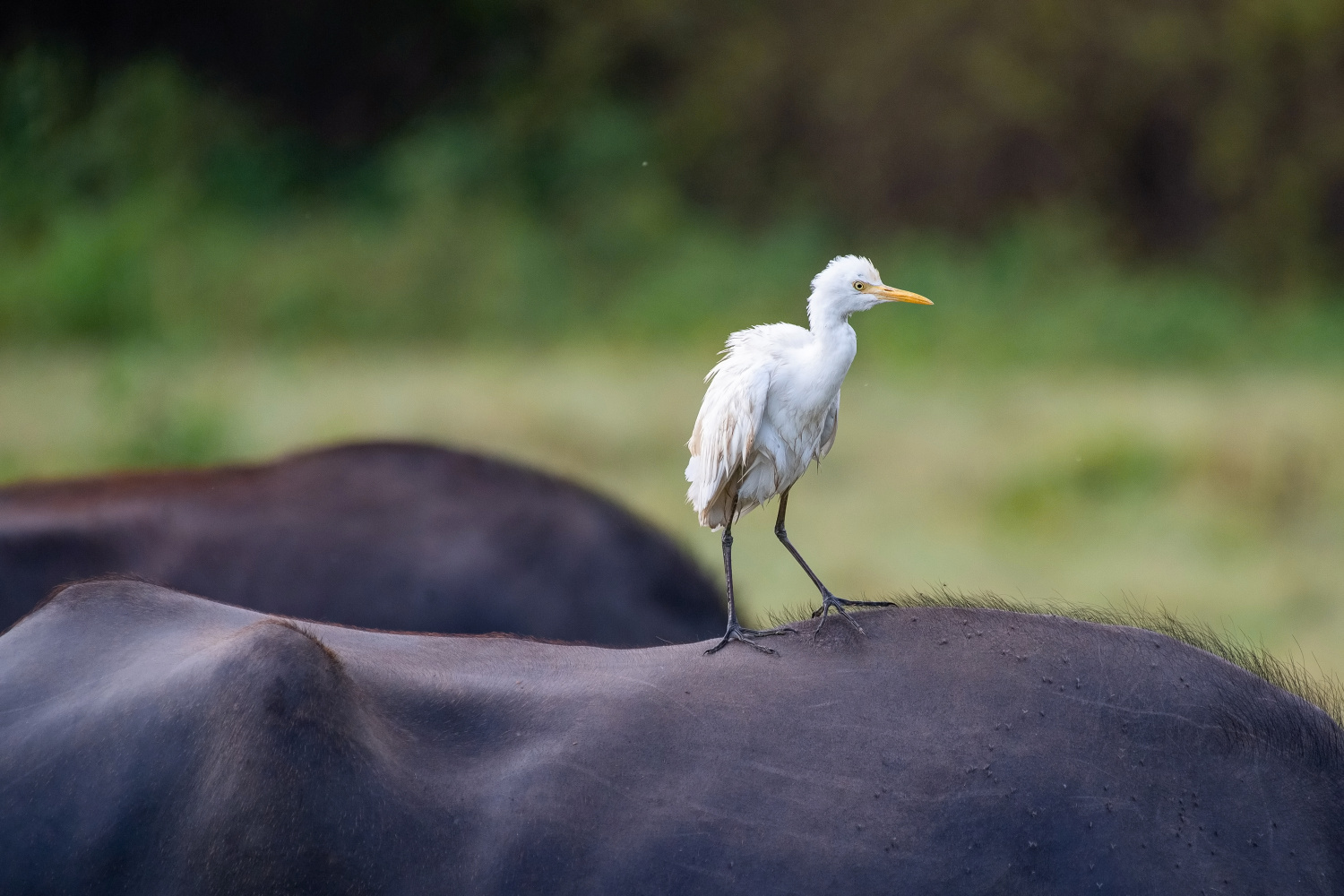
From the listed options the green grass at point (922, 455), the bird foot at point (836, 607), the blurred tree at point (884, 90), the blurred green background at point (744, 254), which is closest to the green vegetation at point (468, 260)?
the blurred green background at point (744, 254)

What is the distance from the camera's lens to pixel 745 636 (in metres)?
1.94

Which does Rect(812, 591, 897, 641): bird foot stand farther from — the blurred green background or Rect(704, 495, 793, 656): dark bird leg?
the blurred green background

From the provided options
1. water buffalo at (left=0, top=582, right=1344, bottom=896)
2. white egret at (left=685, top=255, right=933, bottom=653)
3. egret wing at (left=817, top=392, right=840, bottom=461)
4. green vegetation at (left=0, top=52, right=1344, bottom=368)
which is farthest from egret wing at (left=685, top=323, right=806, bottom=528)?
green vegetation at (left=0, top=52, right=1344, bottom=368)

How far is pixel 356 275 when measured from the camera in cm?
1004

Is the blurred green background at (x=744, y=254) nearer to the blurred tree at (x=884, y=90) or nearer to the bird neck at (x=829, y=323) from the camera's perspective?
the blurred tree at (x=884, y=90)

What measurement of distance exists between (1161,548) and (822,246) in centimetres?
598

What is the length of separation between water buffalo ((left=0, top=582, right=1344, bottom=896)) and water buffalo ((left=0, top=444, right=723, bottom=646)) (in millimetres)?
1404

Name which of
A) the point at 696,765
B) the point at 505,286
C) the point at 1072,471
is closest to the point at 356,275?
the point at 505,286

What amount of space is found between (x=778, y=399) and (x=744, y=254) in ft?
30.0

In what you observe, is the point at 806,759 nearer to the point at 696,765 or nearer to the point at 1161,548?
the point at 696,765

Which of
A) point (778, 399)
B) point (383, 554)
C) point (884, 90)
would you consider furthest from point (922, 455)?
point (884, 90)

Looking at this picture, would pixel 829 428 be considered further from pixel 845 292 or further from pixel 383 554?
pixel 383 554

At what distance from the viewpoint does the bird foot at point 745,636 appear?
6.30ft

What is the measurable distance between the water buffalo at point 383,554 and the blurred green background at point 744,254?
1682 mm
